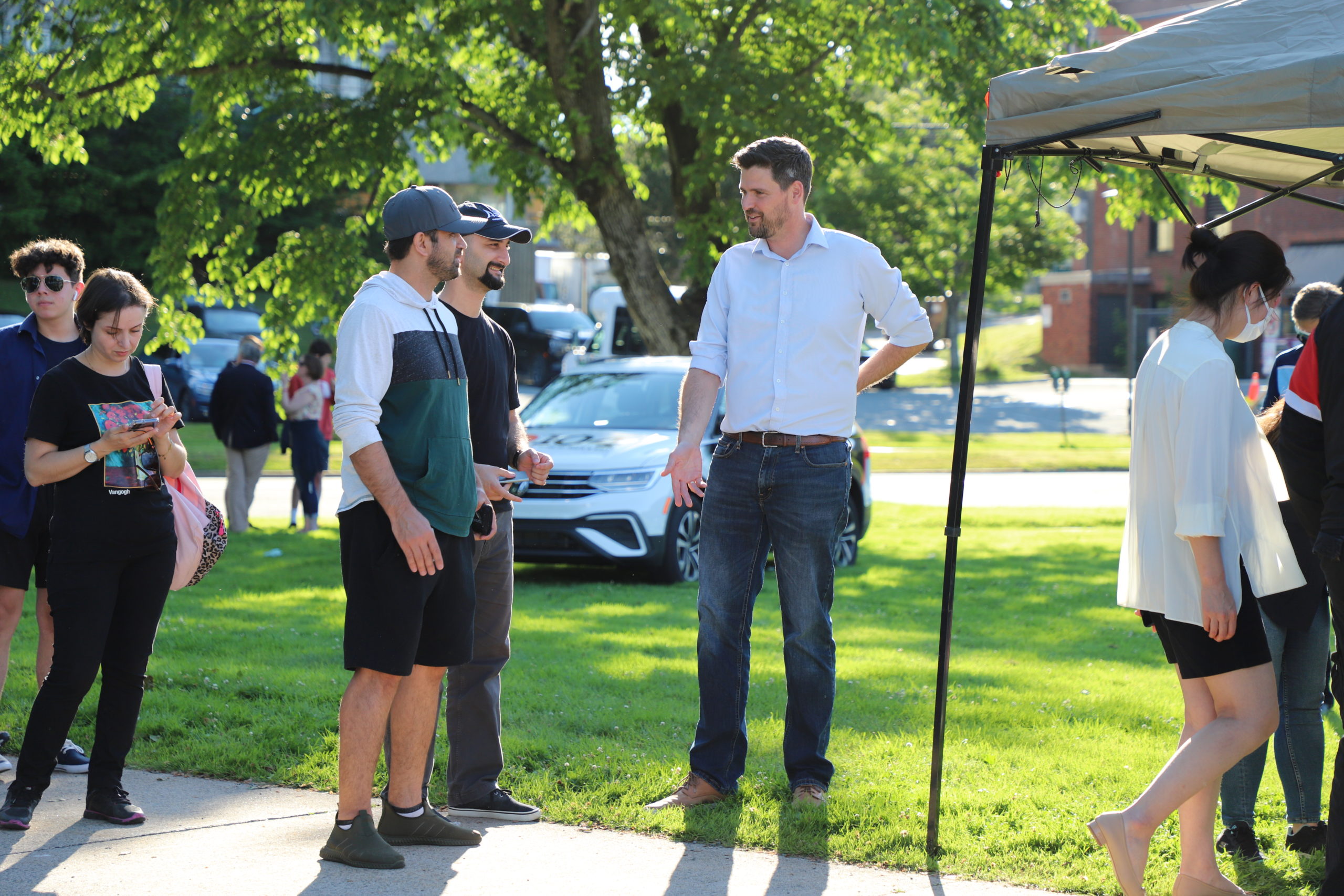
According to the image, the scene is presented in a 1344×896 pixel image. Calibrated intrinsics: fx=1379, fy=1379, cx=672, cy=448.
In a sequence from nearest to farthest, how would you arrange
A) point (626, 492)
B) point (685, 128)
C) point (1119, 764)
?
point (1119, 764) → point (626, 492) → point (685, 128)

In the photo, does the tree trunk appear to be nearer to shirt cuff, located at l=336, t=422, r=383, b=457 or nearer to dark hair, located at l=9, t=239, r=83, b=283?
dark hair, located at l=9, t=239, r=83, b=283

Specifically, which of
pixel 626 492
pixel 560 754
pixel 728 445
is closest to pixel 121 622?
pixel 560 754

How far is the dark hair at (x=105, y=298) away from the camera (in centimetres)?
454

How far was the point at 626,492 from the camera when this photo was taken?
10.3 m

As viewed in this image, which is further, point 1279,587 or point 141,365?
point 141,365

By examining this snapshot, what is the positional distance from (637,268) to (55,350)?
31.6ft

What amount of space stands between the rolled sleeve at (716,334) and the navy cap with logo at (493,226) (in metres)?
0.71

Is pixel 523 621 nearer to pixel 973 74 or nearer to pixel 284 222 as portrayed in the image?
pixel 973 74

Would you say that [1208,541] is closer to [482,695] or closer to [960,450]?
[960,450]

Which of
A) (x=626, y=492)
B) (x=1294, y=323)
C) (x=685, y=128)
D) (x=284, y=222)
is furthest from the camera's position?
(x=284, y=222)

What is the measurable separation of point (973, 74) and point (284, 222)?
78.2ft

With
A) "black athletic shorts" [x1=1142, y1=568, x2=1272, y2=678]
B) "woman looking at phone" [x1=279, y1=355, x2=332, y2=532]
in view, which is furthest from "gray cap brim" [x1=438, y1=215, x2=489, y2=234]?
"woman looking at phone" [x1=279, y1=355, x2=332, y2=532]

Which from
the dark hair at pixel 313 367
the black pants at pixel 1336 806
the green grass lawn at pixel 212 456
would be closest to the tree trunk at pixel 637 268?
the dark hair at pixel 313 367

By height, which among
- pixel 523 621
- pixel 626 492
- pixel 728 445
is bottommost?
pixel 523 621
